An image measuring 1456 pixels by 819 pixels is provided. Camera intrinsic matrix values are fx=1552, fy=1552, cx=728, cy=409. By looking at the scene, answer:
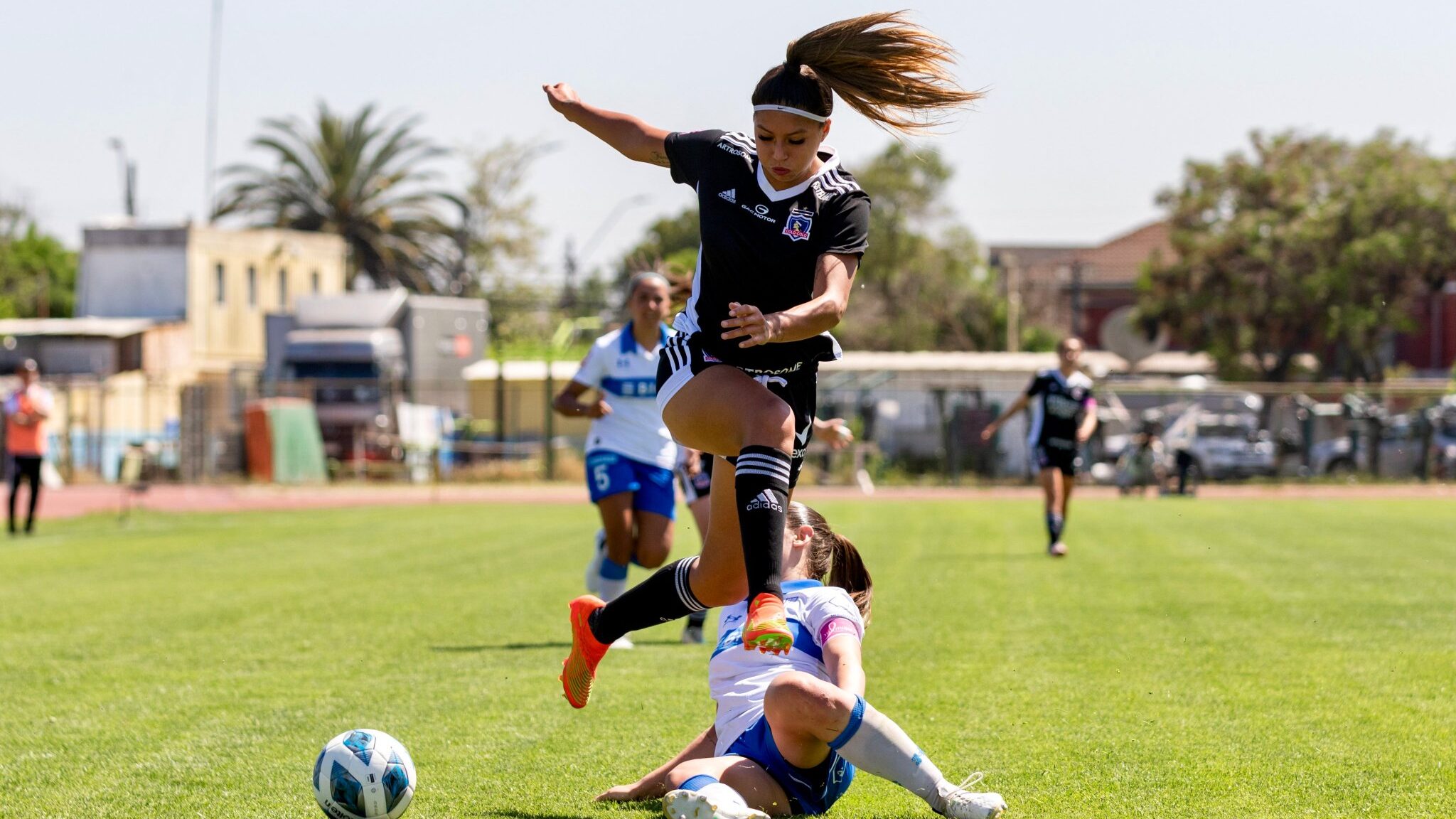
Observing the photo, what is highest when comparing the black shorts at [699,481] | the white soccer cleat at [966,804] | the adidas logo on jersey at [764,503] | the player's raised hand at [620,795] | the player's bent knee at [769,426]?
the player's bent knee at [769,426]

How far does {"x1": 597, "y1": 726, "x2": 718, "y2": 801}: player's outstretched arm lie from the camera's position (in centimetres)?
476

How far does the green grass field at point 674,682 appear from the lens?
5016 mm

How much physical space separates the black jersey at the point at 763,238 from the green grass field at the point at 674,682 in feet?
4.79

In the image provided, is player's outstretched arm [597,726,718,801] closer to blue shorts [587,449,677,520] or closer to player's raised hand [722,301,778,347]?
player's raised hand [722,301,778,347]

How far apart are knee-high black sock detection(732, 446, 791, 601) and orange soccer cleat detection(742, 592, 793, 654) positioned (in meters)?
0.07

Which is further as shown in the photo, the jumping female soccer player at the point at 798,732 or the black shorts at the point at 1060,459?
the black shorts at the point at 1060,459

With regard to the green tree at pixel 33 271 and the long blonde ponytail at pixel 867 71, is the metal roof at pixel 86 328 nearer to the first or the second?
the green tree at pixel 33 271

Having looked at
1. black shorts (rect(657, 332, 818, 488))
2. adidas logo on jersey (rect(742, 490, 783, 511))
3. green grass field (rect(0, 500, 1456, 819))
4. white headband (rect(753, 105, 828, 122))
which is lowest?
green grass field (rect(0, 500, 1456, 819))

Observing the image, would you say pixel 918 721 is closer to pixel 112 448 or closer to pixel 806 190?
pixel 806 190

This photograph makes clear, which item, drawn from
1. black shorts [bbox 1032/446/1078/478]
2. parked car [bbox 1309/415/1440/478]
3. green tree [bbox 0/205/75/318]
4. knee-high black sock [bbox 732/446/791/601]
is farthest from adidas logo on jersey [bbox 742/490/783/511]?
green tree [bbox 0/205/75/318]


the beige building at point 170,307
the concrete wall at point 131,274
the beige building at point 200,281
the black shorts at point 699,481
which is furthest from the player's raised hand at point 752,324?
the concrete wall at point 131,274

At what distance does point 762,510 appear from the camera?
4.69 metres

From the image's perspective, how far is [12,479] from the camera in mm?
19641

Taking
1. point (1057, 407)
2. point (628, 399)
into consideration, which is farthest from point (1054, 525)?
point (628, 399)
